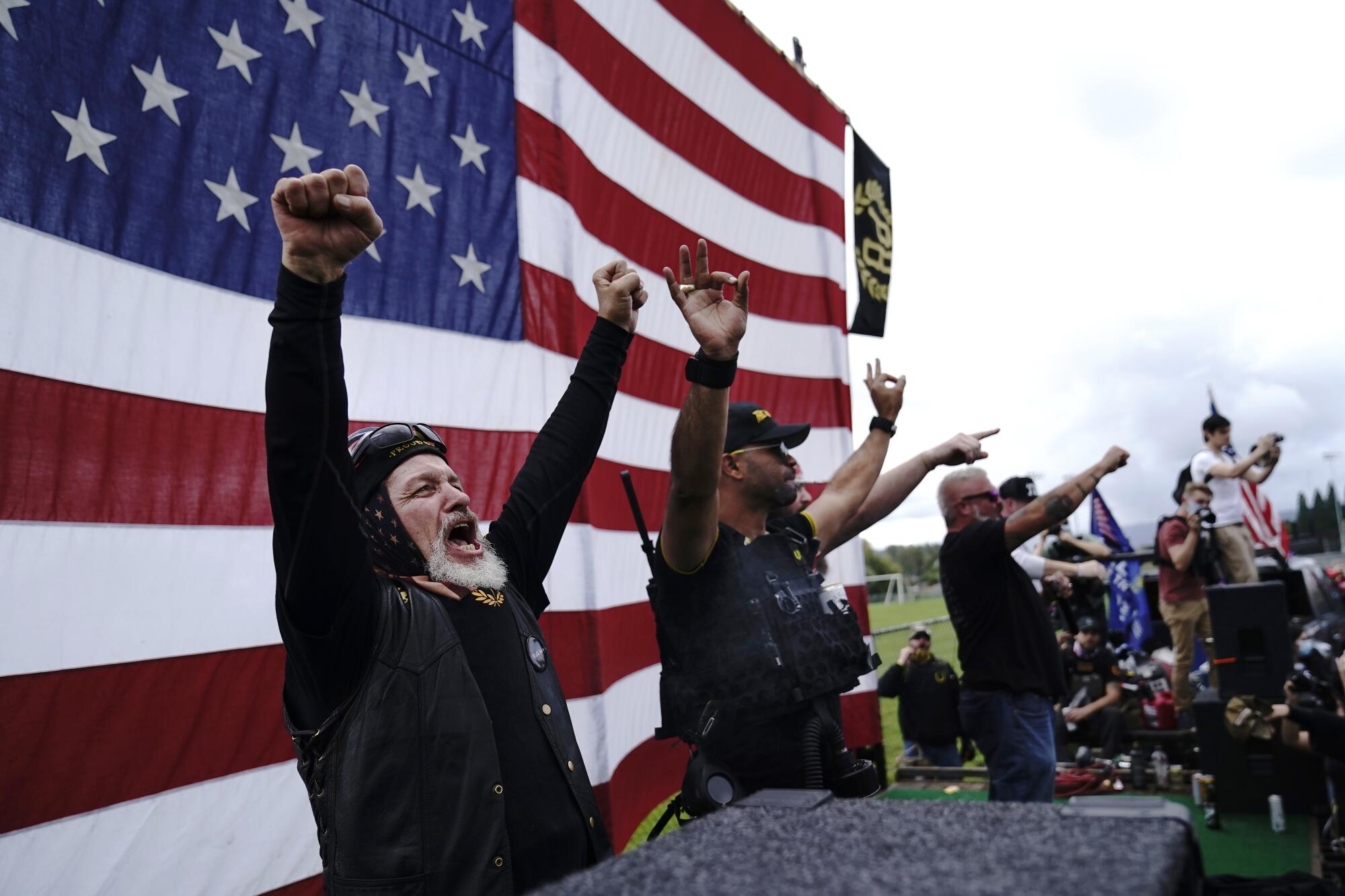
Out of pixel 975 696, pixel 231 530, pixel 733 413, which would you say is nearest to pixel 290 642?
pixel 231 530

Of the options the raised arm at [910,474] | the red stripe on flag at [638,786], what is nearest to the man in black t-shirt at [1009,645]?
the raised arm at [910,474]

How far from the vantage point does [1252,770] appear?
5762 millimetres

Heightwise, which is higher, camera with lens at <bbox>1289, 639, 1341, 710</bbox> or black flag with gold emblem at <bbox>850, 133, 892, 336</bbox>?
black flag with gold emblem at <bbox>850, 133, 892, 336</bbox>

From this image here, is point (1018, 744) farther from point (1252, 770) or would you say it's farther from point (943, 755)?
point (943, 755)

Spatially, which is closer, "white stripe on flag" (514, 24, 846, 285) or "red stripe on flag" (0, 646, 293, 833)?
"red stripe on flag" (0, 646, 293, 833)

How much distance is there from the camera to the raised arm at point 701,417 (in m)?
2.54

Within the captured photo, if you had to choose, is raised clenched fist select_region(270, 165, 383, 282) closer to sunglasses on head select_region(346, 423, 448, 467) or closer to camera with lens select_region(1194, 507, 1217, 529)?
sunglasses on head select_region(346, 423, 448, 467)

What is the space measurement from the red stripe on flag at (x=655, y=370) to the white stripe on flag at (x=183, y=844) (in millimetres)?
1956

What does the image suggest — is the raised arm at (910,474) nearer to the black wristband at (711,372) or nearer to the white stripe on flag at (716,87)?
the black wristband at (711,372)

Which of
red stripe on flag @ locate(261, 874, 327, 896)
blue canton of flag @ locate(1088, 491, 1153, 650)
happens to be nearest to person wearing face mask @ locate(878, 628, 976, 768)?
blue canton of flag @ locate(1088, 491, 1153, 650)

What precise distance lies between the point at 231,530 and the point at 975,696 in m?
3.31

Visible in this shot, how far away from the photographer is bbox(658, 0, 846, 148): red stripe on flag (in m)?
5.49

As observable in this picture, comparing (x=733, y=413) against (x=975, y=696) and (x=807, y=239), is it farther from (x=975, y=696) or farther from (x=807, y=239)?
(x=807, y=239)

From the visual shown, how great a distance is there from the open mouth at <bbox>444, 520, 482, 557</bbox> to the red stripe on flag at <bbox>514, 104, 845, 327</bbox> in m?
2.26
